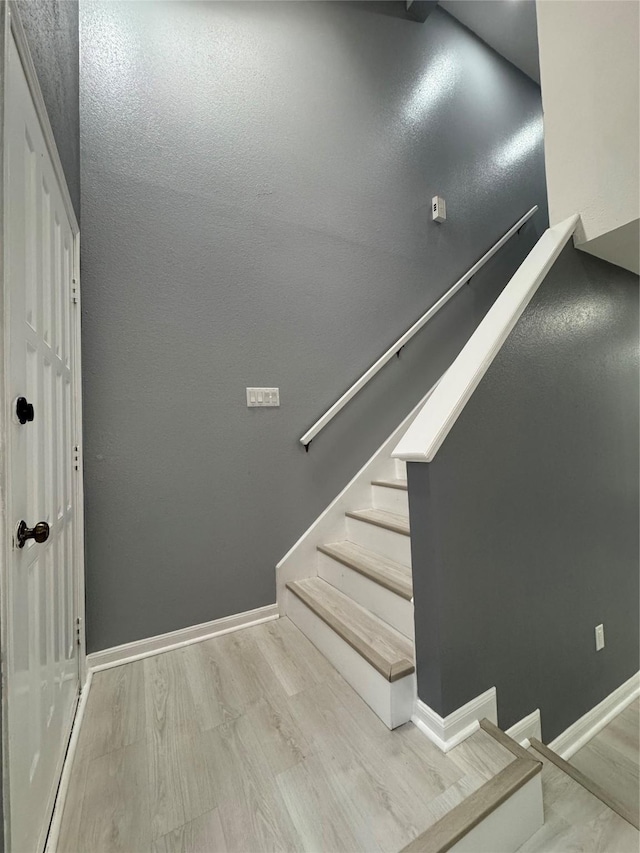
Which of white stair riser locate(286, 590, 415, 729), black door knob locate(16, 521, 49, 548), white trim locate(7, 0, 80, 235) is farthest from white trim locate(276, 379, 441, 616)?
white trim locate(7, 0, 80, 235)

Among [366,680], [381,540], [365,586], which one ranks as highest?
[381,540]

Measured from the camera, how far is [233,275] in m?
1.99

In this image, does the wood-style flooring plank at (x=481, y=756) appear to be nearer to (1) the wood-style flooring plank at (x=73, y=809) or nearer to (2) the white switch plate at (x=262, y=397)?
(1) the wood-style flooring plank at (x=73, y=809)

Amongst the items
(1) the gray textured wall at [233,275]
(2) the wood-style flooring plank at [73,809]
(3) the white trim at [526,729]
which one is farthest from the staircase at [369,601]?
(2) the wood-style flooring plank at [73,809]

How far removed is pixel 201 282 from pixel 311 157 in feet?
3.85

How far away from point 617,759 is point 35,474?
111 inches

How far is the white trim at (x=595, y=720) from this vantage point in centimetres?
177

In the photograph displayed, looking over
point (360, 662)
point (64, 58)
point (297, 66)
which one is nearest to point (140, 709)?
point (360, 662)

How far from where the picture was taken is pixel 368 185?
2492 millimetres

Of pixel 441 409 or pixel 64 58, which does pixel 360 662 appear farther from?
pixel 64 58

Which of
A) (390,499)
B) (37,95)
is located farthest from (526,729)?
(37,95)

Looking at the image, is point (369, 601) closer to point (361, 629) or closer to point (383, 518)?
point (361, 629)

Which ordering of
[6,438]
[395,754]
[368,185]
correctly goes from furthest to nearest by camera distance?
[368,185]
[395,754]
[6,438]

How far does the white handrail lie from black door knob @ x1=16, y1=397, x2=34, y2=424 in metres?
1.41
